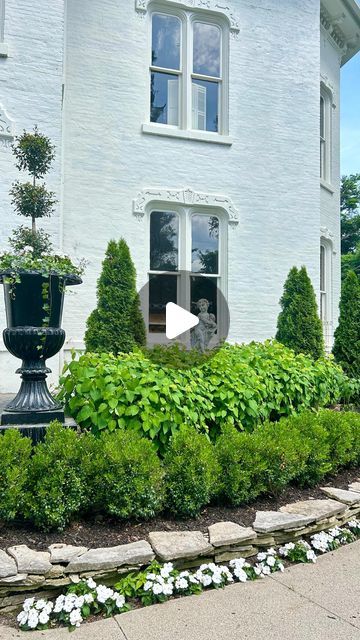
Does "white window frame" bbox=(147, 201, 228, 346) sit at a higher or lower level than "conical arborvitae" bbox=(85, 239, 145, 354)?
higher

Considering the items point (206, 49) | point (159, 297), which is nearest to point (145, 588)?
point (159, 297)

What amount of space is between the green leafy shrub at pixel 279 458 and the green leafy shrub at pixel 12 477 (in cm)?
151

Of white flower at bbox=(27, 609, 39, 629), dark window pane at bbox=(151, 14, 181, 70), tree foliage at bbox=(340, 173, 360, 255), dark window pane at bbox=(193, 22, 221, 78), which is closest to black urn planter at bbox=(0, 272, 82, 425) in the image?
white flower at bbox=(27, 609, 39, 629)

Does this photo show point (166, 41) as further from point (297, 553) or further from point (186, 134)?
point (297, 553)

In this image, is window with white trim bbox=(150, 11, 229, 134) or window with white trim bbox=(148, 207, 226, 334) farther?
window with white trim bbox=(150, 11, 229, 134)

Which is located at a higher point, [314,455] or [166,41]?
[166,41]

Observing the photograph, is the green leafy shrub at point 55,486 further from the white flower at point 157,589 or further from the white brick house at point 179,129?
the white brick house at point 179,129

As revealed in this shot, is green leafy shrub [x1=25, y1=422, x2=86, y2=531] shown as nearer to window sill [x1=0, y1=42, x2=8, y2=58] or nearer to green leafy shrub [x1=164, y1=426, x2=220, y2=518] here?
green leafy shrub [x1=164, y1=426, x2=220, y2=518]

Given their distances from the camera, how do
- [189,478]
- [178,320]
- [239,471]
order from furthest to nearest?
[178,320] → [239,471] → [189,478]

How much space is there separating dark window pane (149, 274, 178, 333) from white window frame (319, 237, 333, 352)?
3.43m

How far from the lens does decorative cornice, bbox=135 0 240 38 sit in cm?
770

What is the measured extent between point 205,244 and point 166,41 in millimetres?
3416

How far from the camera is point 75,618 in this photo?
2.19 meters

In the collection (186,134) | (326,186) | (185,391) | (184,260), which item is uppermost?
(186,134)
